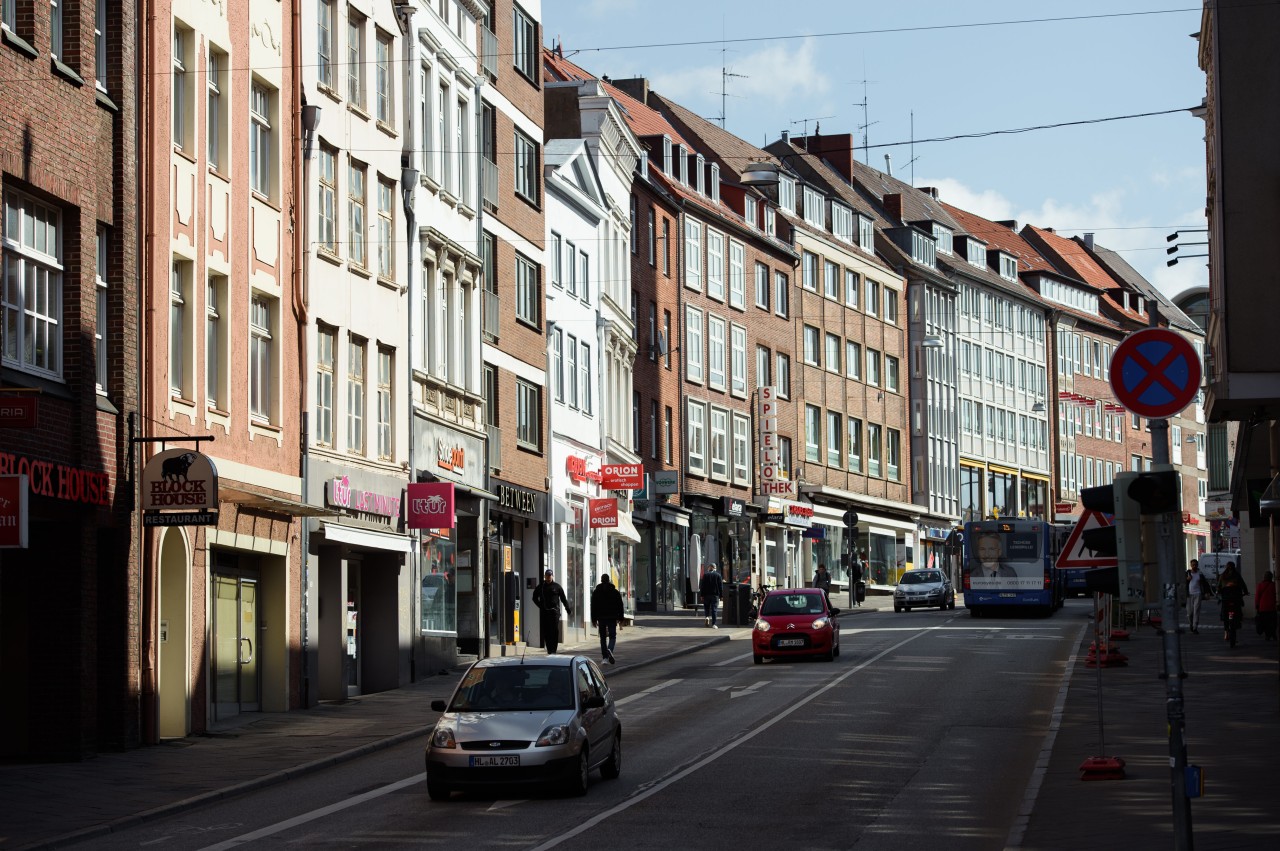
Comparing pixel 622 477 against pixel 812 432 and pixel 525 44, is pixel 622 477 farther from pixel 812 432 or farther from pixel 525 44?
pixel 812 432

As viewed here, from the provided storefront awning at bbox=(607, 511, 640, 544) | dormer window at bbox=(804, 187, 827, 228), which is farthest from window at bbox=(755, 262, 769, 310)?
storefront awning at bbox=(607, 511, 640, 544)

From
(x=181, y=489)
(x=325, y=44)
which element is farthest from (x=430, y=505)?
(x=181, y=489)

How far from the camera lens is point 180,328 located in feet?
89.9

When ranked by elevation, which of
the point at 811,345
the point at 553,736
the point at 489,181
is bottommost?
the point at 553,736

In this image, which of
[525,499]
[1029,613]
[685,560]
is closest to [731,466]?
[685,560]

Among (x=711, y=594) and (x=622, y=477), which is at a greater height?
(x=622, y=477)

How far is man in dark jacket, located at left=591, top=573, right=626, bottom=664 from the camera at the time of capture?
38094 millimetres

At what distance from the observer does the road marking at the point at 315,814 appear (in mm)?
16375

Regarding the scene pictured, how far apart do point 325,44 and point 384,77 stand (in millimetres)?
Result: 2944

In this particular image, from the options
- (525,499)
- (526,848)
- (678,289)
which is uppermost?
→ (678,289)

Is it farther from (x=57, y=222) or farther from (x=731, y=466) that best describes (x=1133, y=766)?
(x=731, y=466)

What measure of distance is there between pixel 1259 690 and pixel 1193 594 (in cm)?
2265

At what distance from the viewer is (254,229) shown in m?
30.1

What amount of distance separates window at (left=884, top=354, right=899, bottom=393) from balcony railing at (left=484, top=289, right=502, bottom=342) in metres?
48.7
